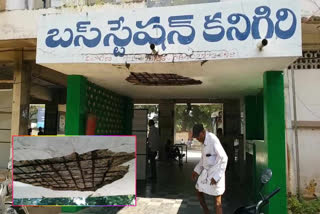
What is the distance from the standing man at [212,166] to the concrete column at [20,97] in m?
4.66

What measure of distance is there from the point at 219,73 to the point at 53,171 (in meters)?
3.24

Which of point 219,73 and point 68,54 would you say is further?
point 219,73

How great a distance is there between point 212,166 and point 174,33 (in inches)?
76.2

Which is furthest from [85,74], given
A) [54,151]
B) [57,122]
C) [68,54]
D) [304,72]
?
[57,122]

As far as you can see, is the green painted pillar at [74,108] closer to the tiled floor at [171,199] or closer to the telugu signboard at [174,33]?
the telugu signboard at [174,33]

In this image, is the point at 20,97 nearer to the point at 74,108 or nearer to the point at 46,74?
the point at 46,74

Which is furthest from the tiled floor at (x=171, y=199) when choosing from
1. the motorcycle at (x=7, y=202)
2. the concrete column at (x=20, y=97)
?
the concrete column at (x=20, y=97)

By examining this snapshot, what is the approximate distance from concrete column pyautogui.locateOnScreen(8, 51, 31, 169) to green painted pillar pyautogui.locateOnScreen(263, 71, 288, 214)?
18.0ft

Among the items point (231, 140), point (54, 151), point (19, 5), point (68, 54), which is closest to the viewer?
point (68, 54)

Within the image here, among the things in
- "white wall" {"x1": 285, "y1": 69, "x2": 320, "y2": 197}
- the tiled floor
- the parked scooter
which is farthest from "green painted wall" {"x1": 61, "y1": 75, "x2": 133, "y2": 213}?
"white wall" {"x1": 285, "y1": 69, "x2": 320, "y2": 197}

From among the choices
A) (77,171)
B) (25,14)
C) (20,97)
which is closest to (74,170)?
(77,171)

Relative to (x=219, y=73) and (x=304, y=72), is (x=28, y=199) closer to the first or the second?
(x=219, y=73)

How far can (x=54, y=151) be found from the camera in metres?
4.48

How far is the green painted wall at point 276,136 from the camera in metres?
4.12
